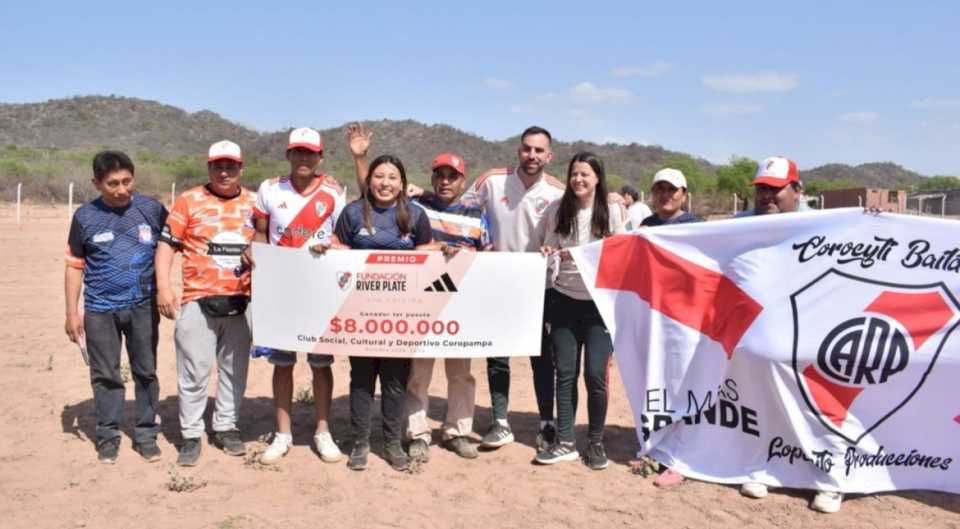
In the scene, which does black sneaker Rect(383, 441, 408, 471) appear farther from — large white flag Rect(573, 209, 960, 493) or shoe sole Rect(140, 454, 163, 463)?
large white flag Rect(573, 209, 960, 493)

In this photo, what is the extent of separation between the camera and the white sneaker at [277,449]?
543 centimetres

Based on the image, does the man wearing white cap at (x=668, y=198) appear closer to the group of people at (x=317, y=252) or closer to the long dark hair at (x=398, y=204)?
the group of people at (x=317, y=252)

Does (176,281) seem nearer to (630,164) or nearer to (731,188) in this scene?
(731,188)

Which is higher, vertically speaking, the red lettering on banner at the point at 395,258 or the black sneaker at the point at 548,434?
the red lettering on banner at the point at 395,258

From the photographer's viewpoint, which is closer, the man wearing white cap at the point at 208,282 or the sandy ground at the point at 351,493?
the sandy ground at the point at 351,493

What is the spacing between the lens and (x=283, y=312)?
5.36 m

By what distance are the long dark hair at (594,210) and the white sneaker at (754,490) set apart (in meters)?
1.81

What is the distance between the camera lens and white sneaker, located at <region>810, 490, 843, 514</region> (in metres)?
4.72

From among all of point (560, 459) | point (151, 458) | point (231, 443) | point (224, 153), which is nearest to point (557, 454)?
point (560, 459)

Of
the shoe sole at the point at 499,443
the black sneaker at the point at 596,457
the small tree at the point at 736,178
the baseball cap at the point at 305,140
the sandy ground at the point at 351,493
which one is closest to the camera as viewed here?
the sandy ground at the point at 351,493

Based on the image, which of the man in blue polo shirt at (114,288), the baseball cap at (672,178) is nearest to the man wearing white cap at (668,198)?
the baseball cap at (672,178)

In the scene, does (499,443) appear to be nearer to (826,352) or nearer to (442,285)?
(442,285)

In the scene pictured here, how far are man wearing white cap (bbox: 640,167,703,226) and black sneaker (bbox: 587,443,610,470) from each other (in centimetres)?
156

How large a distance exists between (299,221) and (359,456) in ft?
5.31
